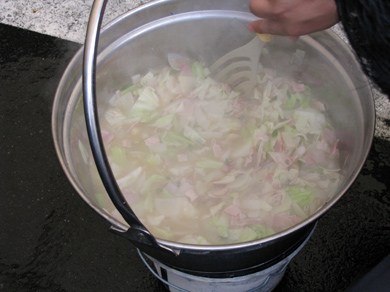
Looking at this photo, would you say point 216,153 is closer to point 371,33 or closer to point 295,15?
point 295,15

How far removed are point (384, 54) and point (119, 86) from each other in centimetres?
158

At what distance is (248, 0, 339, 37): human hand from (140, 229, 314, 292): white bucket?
0.99 metres

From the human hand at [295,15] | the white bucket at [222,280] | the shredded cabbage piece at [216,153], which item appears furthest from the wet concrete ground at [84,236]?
the human hand at [295,15]

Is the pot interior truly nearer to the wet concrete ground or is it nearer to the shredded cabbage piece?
the shredded cabbage piece

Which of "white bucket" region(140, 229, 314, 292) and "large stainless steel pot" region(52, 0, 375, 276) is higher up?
"large stainless steel pot" region(52, 0, 375, 276)

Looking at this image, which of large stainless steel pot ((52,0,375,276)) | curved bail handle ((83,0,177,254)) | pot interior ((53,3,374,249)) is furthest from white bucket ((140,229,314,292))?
curved bail handle ((83,0,177,254))

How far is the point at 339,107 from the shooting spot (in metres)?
1.95

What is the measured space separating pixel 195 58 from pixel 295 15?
1060 mm

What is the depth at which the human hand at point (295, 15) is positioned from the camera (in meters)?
1.22

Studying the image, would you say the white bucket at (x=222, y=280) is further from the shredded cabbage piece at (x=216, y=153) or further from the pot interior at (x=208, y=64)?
the pot interior at (x=208, y=64)

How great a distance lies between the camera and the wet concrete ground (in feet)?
7.57

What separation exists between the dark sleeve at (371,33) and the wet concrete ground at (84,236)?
1.59 metres

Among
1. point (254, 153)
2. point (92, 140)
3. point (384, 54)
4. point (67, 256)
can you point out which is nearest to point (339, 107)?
point (254, 153)

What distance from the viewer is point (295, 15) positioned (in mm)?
1329
